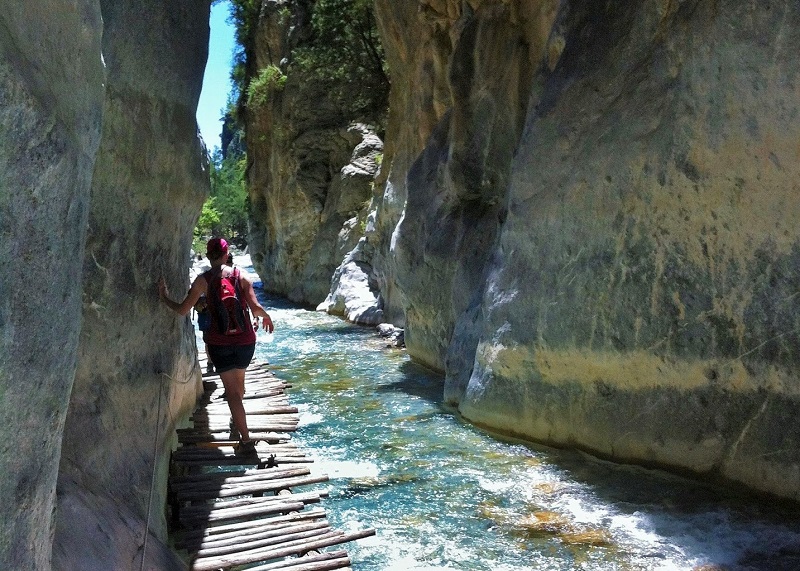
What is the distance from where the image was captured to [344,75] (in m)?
→ 28.7

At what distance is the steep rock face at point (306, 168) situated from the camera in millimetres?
27547

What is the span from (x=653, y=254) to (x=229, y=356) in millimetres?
4000

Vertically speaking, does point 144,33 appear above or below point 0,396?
above

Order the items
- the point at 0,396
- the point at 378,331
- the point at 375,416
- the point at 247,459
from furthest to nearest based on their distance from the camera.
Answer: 1. the point at 378,331
2. the point at 375,416
3. the point at 247,459
4. the point at 0,396

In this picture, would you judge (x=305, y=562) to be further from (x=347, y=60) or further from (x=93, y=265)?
(x=347, y=60)

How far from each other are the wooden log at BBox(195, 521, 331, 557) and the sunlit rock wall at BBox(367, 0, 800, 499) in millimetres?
3612

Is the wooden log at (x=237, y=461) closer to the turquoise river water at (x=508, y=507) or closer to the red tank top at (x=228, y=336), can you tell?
the turquoise river water at (x=508, y=507)

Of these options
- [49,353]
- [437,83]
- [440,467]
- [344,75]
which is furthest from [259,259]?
[49,353]

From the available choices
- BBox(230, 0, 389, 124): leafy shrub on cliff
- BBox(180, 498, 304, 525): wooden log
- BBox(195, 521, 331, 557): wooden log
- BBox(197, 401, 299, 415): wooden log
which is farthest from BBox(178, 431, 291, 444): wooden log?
BBox(230, 0, 389, 124): leafy shrub on cliff

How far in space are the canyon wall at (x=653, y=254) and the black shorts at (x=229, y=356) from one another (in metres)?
Answer: 3.48

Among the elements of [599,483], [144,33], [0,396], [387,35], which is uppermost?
[387,35]

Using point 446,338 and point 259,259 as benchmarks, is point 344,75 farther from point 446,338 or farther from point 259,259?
point 446,338

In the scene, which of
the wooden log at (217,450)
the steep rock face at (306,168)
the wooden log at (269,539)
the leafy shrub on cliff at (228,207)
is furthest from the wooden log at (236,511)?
the leafy shrub on cliff at (228,207)

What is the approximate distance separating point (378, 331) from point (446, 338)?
617cm
